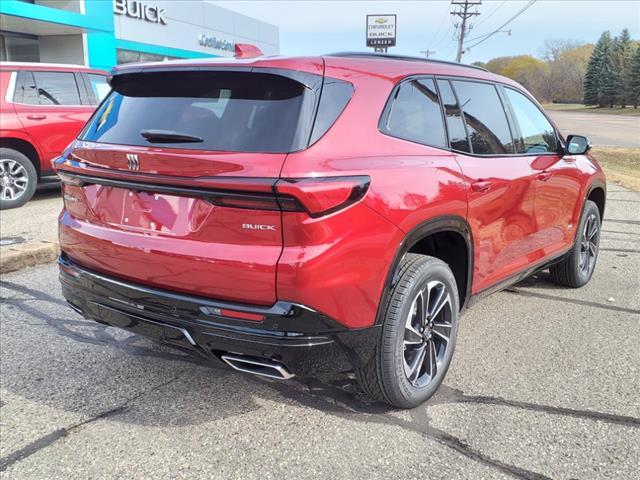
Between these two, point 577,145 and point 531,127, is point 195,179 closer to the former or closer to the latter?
point 531,127

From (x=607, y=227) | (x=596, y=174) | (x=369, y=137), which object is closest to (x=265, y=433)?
(x=369, y=137)

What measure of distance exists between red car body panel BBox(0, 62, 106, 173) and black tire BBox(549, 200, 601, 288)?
6838 mm

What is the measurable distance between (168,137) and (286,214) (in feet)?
2.48

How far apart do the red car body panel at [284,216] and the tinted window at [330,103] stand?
35 millimetres

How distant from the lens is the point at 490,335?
13.8 feet

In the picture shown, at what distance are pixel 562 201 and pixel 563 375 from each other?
1.58 m

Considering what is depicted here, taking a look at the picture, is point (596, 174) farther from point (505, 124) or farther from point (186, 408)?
point (186, 408)

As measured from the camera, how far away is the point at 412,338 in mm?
3074

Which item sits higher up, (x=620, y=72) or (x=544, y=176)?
(x=620, y=72)

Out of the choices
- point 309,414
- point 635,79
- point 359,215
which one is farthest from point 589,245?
point 635,79

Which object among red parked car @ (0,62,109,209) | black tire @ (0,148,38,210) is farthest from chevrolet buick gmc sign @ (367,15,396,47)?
black tire @ (0,148,38,210)

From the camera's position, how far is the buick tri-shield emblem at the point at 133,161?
2772 millimetres

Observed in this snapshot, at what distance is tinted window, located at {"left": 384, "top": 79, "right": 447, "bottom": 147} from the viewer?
9.90 ft

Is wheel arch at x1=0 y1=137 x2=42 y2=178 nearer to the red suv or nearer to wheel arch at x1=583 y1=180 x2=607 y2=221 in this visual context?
the red suv
